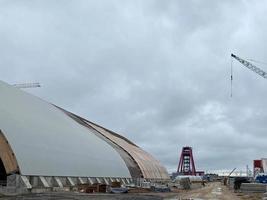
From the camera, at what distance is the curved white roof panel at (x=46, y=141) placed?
50062mm

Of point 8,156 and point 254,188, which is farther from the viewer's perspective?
point 254,188

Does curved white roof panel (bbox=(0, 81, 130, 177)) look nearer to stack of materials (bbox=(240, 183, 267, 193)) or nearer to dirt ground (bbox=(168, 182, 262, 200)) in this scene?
dirt ground (bbox=(168, 182, 262, 200))

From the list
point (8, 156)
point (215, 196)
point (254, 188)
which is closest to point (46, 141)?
point (8, 156)

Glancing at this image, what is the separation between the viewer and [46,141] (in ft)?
189

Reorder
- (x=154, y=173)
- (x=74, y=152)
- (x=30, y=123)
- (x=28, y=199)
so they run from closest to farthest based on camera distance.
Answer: (x=28, y=199)
(x=30, y=123)
(x=74, y=152)
(x=154, y=173)

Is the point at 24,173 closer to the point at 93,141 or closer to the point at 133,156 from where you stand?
the point at 93,141

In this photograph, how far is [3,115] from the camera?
5009cm

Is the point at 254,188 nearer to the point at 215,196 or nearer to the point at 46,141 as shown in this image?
the point at 215,196

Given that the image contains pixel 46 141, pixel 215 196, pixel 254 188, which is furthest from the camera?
pixel 254 188

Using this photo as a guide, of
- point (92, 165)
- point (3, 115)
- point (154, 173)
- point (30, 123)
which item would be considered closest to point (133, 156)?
point (154, 173)

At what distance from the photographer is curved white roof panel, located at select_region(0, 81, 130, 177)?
164 ft

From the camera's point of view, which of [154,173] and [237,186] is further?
[154,173]

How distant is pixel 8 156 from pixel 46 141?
35.0 feet

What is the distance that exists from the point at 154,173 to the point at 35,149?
63.1 metres
